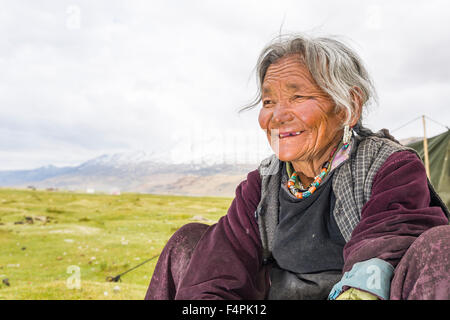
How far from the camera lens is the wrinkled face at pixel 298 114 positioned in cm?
170

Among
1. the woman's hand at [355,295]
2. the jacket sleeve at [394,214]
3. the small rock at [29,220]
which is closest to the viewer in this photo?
the woman's hand at [355,295]

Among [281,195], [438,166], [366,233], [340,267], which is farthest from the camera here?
[438,166]

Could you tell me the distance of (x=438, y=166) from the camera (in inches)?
241

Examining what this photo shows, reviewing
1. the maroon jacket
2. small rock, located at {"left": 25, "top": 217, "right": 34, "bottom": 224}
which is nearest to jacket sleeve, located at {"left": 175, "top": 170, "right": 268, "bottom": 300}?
the maroon jacket

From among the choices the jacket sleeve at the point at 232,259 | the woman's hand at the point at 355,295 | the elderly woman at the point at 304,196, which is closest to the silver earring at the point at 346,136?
the elderly woman at the point at 304,196

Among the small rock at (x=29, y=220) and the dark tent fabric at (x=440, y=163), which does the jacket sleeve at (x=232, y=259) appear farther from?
the small rock at (x=29, y=220)

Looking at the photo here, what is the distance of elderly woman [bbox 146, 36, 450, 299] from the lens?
148 centimetres

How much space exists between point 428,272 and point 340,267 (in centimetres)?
69

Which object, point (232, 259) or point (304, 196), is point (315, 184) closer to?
point (304, 196)

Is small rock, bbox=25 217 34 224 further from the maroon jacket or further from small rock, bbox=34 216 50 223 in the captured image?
the maroon jacket
